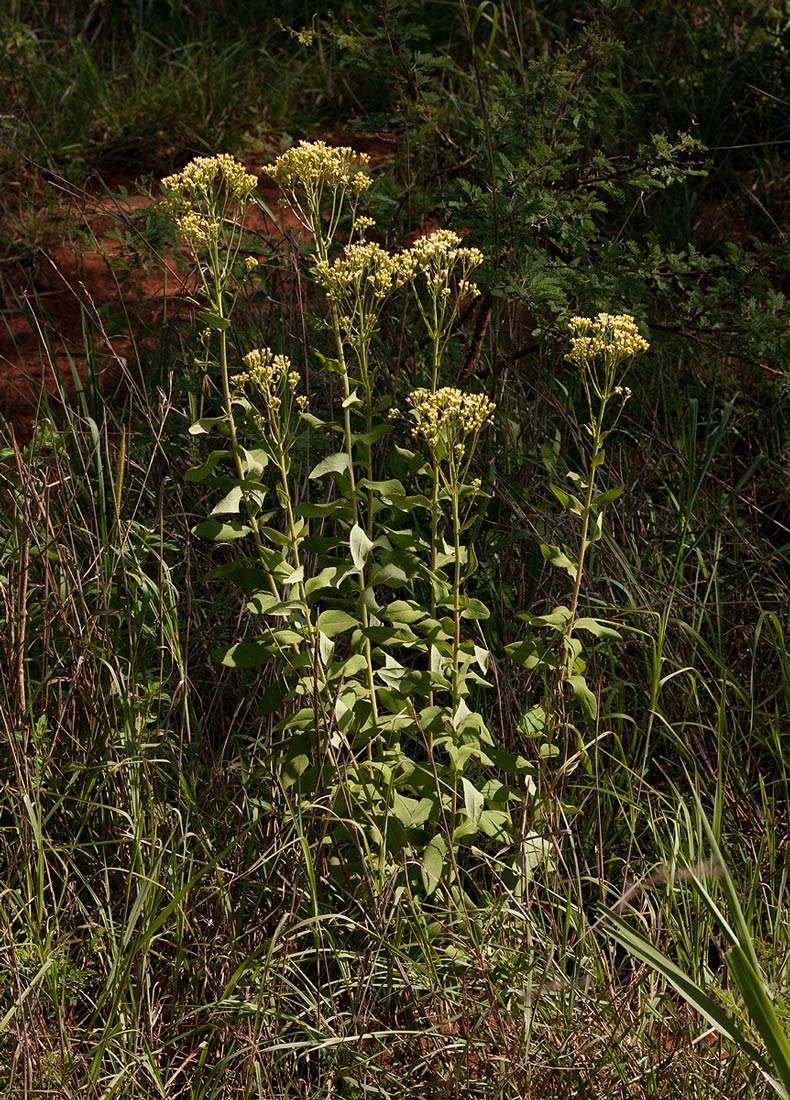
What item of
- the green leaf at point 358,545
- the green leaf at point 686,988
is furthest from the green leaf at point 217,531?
the green leaf at point 686,988

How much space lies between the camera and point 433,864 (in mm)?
2258

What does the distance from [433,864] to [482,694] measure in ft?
2.32

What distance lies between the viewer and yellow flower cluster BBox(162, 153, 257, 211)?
2158mm

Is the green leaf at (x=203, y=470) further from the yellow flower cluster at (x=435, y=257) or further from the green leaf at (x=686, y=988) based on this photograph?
the green leaf at (x=686, y=988)

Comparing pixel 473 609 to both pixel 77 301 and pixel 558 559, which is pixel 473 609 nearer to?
pixel 558 559

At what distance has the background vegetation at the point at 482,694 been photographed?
2.14 metres

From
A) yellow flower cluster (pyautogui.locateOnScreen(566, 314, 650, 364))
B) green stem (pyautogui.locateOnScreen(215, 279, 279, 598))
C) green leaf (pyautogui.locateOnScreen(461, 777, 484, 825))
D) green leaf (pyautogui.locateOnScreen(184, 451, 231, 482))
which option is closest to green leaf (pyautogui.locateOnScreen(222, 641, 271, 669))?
green stem (pyautogui.locateOnScreen(215, 279, 279, 598))

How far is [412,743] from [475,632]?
11.7 inches

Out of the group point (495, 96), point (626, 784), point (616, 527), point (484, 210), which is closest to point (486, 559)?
point (616, 527)

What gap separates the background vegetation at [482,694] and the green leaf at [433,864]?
0.08 metres

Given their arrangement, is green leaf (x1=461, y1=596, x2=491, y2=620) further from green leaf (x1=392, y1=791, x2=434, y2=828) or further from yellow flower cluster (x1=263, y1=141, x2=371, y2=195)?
yellow flower cluster (x1=263, y1=141, x2=371, y2=195)

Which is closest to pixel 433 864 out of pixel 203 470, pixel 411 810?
pixel 411 810

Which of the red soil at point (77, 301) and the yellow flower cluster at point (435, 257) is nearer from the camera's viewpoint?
the yellow flower cluster at point (435, 257)

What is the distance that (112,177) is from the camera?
4.69 m
